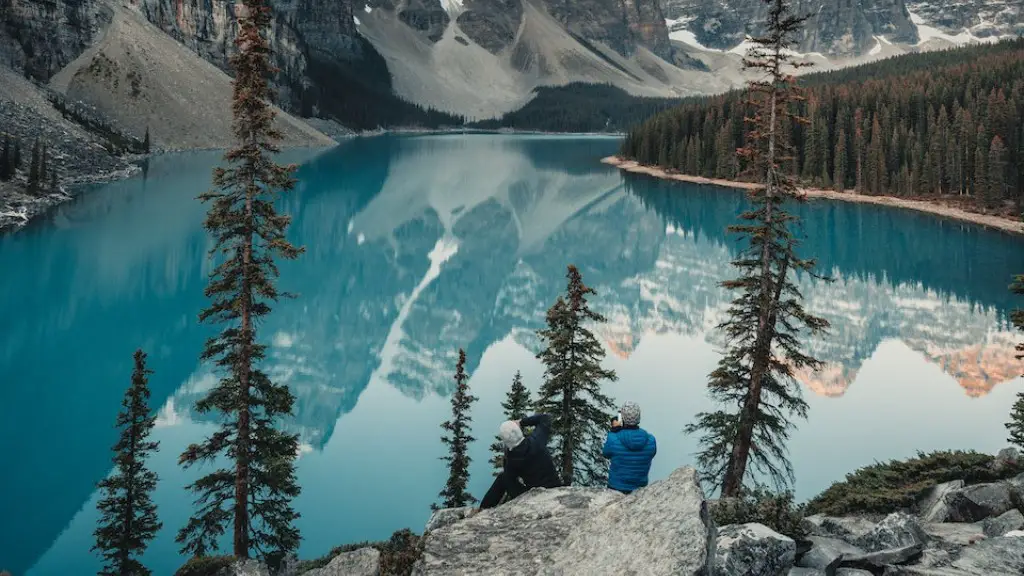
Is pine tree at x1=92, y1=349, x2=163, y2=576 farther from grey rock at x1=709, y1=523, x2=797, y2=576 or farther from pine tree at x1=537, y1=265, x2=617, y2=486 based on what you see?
grey rock at x1=709, y1=523, x2=797, y2=576

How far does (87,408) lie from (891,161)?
107m

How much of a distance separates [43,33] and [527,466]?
164411 mm

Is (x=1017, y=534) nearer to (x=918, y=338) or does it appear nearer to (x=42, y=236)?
(x=918, y=338)

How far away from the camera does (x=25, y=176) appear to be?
83875mm

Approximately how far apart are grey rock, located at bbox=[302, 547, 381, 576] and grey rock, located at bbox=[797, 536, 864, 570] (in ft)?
19.5

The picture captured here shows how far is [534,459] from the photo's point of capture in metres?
10.6

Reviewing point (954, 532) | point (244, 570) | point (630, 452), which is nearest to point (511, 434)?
point (630, 452)

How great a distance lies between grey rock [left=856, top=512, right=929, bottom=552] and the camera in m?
9.41

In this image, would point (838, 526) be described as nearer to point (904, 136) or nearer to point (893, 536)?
point (893, 536)

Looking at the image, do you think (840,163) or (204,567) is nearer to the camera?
(204,567)

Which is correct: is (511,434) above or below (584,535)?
above

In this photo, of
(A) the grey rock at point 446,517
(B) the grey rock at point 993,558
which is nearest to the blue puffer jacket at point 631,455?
(A) the grey rock at point 446,517

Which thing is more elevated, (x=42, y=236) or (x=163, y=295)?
(x=42, y=236)

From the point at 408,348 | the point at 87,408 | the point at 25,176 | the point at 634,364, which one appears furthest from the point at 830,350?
the point at 25,176
